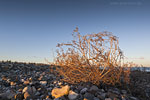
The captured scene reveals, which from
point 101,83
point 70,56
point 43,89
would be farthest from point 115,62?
point 43,89

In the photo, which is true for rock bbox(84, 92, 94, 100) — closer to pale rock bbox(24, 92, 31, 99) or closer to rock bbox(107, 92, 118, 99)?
rock bbox(107, 92, 118, 99)

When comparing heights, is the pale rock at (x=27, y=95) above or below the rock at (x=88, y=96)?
below

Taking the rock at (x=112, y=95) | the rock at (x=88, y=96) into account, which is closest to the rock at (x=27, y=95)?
the rock at (x=88, y=96)

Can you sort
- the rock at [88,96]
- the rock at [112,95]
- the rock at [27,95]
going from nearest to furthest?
1. the rock at [88,96]
2. the rock at [112,95]
3. the rock at [27,95]

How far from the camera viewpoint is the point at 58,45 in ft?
14.5

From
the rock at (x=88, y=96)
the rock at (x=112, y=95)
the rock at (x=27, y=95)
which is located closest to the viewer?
the rock at (x=88, y=96)

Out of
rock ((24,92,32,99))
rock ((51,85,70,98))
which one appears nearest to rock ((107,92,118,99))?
rock ((51,85,70,98))

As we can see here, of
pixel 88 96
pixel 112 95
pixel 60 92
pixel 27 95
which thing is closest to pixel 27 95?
pixel 27 95

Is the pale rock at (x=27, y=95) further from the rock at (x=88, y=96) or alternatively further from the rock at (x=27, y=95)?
the rock at (x=88, y=96)

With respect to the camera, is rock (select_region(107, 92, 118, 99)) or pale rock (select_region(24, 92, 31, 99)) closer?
rock (select_region(107, 92, 118, 99))

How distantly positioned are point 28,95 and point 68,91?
1.12 m

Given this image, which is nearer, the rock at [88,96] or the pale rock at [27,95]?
the rock at [88,96]

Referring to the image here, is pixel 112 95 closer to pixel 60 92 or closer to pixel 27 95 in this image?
pixel 60 92

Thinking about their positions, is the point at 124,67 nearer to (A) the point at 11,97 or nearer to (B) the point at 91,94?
(B) the point at 91,94
